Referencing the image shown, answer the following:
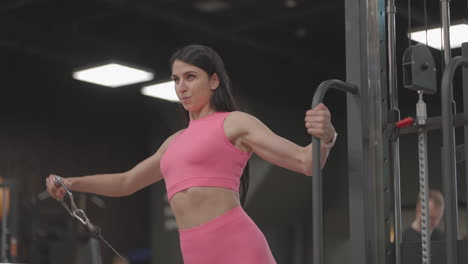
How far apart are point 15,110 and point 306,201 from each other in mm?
3948

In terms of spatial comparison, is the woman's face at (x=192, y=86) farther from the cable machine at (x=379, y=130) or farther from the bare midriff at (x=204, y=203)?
the cable machine at (x=379, y=130)

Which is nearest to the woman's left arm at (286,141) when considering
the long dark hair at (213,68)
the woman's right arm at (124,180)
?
the long dark hair at (213,68)

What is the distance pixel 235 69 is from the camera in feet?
26.4

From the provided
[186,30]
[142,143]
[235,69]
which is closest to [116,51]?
[186,30]

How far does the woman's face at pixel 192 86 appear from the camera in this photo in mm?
Result: 2113

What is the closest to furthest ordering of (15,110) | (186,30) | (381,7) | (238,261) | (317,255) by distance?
(317,255), (238,261), (381,7), (186,30), (15,110)

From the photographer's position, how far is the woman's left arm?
1.74m

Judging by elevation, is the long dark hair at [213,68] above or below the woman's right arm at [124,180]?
above

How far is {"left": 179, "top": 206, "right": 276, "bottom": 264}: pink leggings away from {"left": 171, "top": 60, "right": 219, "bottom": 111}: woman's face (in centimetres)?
37

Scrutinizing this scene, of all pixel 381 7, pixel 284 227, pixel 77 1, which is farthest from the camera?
pixel 284 227

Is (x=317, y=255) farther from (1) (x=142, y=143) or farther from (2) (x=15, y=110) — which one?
(1) (x=142, y=143)

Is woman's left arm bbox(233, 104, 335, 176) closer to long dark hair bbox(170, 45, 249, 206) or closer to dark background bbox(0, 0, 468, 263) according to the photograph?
long dark hair bbox(170, 45, 249, 206)

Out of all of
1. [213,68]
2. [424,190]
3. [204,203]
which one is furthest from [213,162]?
[424,190]

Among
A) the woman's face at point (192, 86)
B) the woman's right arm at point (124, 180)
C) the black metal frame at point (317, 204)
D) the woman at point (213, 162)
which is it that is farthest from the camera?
the woman's right arm at point (124, 180)
